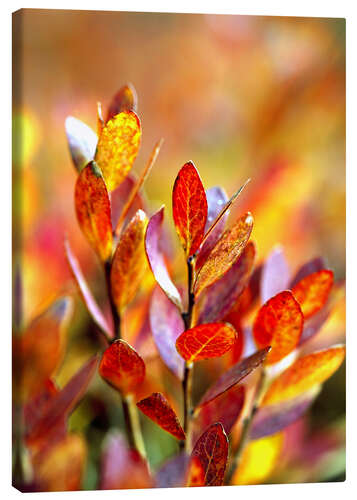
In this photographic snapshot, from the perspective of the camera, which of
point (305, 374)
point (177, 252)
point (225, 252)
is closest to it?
point (225, 252)

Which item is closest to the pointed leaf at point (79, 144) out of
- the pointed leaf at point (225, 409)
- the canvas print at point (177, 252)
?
the canvas print at point (177, 252)

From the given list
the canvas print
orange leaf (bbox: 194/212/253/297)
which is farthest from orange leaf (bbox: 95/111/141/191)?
orange leaf (bbox: 194/212/253/297)

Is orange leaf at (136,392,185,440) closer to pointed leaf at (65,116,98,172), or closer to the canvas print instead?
the canvas print

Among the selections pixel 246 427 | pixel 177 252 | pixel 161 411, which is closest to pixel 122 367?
pixel 161 411

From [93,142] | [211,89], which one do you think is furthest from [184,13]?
[93,142]

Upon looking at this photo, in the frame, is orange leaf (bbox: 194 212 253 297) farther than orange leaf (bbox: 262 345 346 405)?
No

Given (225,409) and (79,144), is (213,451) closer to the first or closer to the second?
(225,409)
